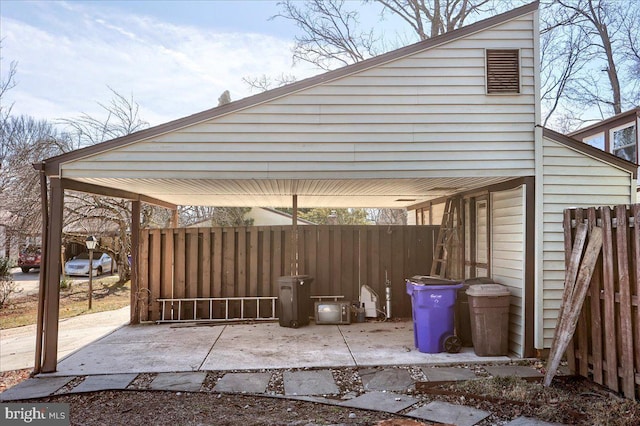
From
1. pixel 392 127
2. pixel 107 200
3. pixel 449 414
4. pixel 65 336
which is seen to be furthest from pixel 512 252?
pixel 107 200

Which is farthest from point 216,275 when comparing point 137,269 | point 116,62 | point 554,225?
point 116,62

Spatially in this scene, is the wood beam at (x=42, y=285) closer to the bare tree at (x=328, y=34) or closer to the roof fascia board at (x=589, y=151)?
the roof fascia board at (x=589, y=151)

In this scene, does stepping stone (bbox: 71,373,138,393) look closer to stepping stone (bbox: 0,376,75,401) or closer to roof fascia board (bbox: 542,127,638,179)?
stepping stone (bbox: 0,376,75,401)

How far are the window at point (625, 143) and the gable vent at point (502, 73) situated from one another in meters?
6.00

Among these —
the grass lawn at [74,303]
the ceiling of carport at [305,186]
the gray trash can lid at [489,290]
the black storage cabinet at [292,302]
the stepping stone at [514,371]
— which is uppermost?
the ceiling of carport at [305,186]

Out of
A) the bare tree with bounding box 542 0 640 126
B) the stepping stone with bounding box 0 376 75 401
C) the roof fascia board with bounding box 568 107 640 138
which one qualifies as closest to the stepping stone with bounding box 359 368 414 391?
the stepping stone with bounding box 0 376 75 401

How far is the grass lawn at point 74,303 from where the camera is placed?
11055mm

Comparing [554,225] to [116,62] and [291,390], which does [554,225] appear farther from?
[116,62]

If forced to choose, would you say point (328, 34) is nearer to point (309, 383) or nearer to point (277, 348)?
point (277, 348)

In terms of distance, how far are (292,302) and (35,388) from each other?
4076 mm

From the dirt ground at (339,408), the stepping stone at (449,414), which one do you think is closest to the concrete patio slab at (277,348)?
the dirt ground at (339,408)

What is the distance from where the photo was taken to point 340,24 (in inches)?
644

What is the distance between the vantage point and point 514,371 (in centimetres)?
548

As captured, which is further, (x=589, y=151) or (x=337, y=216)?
(x=337, y=216)
